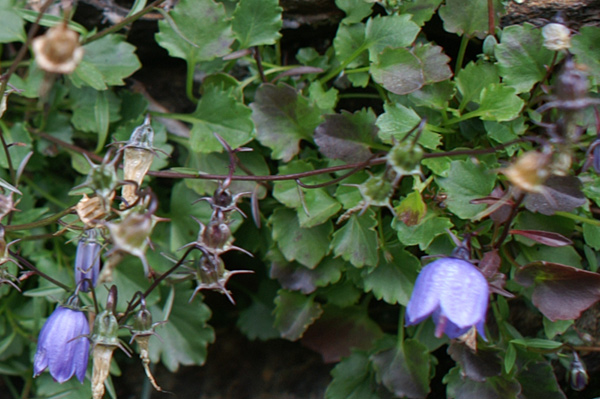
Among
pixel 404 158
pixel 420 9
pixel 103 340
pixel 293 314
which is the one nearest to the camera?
pixel 404 158

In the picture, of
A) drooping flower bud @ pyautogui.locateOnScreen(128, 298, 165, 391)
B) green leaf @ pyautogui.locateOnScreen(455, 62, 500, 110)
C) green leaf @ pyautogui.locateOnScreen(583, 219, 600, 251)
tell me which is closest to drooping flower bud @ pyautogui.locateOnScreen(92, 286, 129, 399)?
drooping flower bud @ pyautogui.locateOnScreen(128, 298, 165, 391)

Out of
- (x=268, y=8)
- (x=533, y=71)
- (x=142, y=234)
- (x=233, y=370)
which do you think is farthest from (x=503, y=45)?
(x=233, y=370)

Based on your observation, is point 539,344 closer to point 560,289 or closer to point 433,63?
point 560,289

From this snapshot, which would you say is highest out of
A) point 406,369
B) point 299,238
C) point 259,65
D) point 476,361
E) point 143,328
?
point 259,65

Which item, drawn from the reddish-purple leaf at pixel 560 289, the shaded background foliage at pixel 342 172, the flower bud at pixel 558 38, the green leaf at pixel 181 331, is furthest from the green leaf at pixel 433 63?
the green leaf at pixel 181 331

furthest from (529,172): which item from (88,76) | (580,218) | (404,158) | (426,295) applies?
(88,76)

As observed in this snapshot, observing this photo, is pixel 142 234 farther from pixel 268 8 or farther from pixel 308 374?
pixel 308 374
